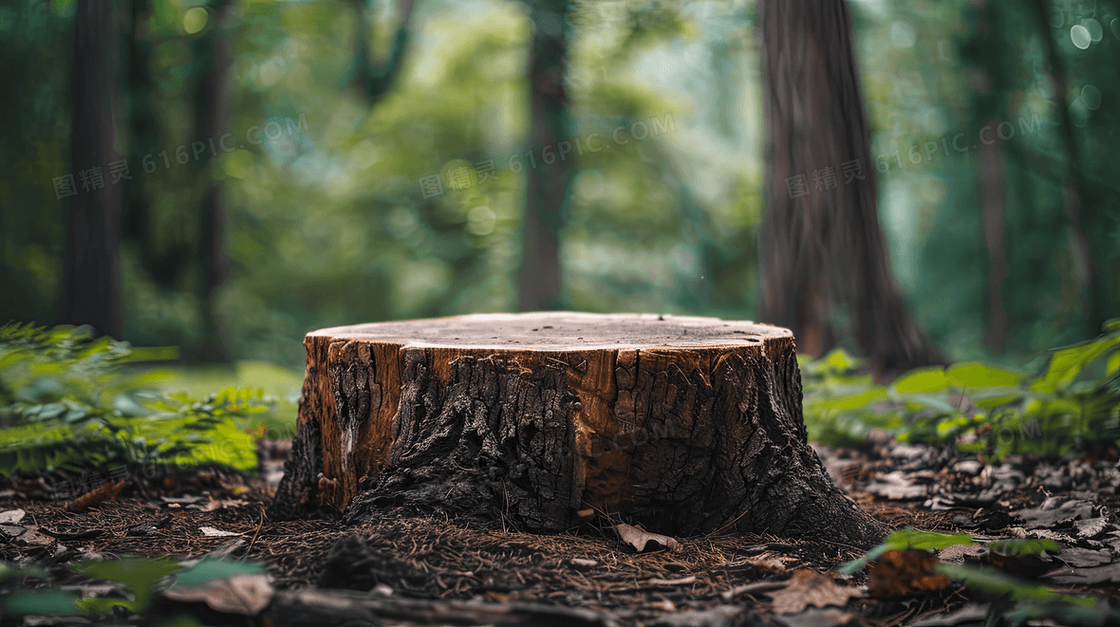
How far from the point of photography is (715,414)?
6.55 feet

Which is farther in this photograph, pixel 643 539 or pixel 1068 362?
pixel 1068 362

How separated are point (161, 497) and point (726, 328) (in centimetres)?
235

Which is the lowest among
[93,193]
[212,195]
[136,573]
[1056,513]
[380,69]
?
[1056,513]

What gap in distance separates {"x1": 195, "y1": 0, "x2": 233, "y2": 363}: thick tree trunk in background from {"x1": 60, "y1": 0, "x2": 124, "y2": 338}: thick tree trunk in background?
1.90 meters

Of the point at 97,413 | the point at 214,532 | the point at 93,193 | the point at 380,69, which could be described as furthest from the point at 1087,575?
the point at 380,69

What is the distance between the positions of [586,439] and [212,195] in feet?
27.8

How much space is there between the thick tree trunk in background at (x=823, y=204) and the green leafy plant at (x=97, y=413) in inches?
149

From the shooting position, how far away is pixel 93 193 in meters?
6.41

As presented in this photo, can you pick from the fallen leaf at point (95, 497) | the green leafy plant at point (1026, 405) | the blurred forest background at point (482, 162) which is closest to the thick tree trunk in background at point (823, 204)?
the blurred forest background at point (482, 162)

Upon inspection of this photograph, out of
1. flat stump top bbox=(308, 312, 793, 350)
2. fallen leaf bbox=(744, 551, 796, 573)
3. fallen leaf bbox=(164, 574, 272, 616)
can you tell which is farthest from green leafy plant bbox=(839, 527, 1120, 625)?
fallen leaf bbox=(164, 574, 272, 616)

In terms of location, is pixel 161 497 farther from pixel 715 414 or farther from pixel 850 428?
pixel 850 428

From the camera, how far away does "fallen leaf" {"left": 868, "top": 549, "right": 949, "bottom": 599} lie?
61.5 inches

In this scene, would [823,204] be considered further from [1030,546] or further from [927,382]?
[1030,546]

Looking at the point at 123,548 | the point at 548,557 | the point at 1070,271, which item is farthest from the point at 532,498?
the point at 1070,271
